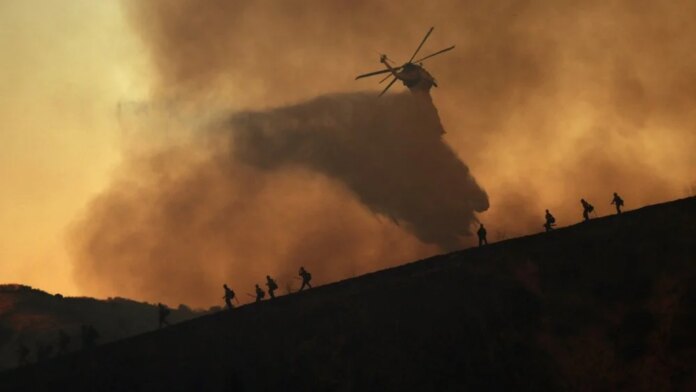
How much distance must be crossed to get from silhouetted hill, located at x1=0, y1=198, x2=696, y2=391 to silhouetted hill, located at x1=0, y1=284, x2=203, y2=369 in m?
41.3

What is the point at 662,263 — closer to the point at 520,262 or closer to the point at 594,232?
the point at 594,232

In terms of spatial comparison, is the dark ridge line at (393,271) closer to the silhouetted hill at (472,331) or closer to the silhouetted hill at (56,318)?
the silhouetted hill at (472,331)

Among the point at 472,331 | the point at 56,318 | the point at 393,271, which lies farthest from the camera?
the point at 56,318

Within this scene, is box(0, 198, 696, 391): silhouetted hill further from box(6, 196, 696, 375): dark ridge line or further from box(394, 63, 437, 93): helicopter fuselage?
box(394, 63, 437, 93): helicopter fuselage

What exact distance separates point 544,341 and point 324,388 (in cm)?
1145

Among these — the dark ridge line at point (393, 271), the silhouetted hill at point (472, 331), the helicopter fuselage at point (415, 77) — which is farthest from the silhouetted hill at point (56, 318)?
the helicopter fuselage at point (415, 77)

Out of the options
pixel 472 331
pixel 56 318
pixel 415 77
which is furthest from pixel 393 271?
pixel 56 318

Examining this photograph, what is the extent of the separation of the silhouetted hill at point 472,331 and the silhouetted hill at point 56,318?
41279mm

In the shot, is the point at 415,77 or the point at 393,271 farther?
the point at 415,77

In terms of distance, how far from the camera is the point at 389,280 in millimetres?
36750

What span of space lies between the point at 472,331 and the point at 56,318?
6988 cm

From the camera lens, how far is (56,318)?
8344 centimetres

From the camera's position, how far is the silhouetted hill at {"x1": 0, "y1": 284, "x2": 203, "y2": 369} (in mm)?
76188

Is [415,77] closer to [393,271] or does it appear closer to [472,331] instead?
[393,271]
